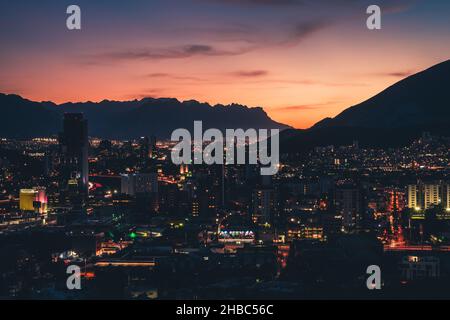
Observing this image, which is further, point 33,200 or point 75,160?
point 75,160

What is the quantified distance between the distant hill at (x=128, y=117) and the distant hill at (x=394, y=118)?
76.9 inches

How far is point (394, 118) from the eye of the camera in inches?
1278

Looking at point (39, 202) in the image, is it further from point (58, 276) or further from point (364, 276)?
point (364, 276)

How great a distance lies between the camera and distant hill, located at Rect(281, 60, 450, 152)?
92.3 ft

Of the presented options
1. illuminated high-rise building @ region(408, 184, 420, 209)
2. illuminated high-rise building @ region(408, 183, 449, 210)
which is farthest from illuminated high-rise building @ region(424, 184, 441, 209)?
illuminated high-rise building @ region(408, 184, 420, 209)

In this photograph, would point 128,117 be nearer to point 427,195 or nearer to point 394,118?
point 394,118

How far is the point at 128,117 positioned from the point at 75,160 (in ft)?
40.3

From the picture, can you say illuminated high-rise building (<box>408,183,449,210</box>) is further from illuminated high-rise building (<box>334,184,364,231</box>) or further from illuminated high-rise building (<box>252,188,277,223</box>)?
illuminated high-rise building (<box>252,188,277,223</box>)

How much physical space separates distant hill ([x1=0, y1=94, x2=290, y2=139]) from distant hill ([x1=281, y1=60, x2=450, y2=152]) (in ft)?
6.41

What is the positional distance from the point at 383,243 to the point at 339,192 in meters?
3.35

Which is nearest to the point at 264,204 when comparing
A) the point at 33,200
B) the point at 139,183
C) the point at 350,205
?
the point at 350,205

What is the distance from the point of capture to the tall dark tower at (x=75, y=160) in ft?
65.6

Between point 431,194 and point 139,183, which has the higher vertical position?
point 139,183

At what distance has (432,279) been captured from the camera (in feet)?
30.6
